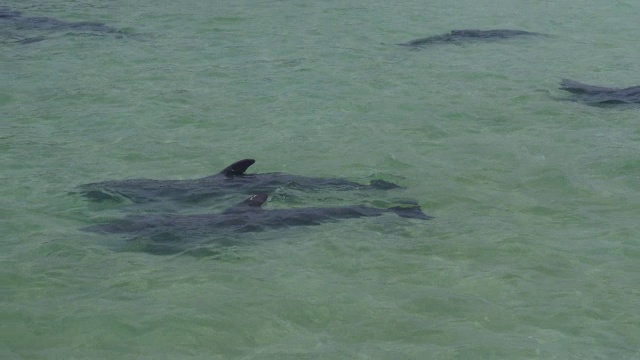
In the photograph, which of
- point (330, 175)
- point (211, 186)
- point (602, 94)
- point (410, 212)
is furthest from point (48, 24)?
point (410, 212)

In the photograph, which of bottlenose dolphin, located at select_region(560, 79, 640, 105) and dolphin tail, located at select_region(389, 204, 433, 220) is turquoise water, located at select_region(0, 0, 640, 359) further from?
bottlenose dolphin, located at select_region(560, 79, 640, 105)

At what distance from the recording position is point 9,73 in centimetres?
1435

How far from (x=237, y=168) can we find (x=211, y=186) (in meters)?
0.30

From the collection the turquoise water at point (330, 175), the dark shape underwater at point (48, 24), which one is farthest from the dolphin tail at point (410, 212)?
the dark shape underwater at point (48, 24)

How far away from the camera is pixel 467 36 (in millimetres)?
17266

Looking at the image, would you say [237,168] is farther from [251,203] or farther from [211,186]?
[251,203]

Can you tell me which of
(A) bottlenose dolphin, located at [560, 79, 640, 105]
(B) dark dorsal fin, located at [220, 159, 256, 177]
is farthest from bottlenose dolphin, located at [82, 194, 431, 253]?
(A) bottlenose dolphin, located at [560, 79, 640, 105]

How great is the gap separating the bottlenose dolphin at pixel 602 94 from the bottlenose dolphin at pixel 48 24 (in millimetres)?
8067

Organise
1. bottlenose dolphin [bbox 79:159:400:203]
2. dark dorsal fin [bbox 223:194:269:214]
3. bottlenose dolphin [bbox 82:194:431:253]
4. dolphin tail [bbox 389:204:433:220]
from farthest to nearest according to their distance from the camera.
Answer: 1. bottlenose dolphin [bbox 79:159:400:203]
2. dolphin tail [bbox 389:204:433:220]
3. dark dorsal fin [bbox 223:194:269:214]
4. bottlenose dolphin [bbox 82:194:431:253]

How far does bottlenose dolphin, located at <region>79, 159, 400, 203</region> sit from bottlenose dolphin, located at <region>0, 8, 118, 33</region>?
8544 mm

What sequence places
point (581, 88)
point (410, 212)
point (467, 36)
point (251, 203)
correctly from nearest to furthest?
point (251, 203), point (410, 212), point (581, 88), point (467, 36)

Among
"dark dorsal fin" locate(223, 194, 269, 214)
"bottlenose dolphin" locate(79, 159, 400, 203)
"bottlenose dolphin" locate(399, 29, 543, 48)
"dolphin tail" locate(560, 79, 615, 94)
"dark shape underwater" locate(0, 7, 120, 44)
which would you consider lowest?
"dark shape underwater" locate(0, 7, 120, 44)

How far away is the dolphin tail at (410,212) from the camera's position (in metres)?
8.78

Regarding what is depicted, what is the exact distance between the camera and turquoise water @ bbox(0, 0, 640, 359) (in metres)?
6.71
